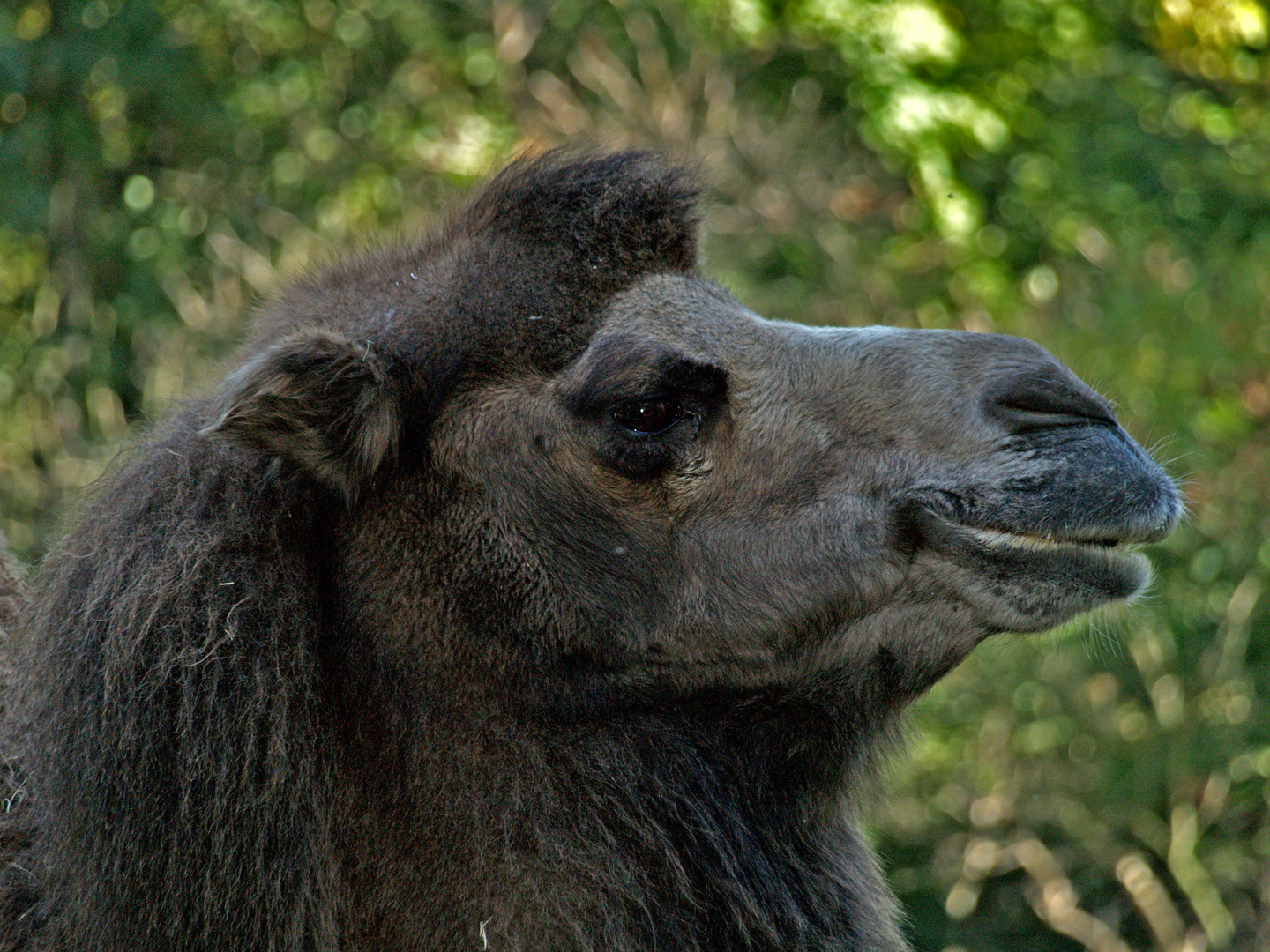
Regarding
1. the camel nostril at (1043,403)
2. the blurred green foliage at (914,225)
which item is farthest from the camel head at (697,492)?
the blurred green foliage at (914,225)

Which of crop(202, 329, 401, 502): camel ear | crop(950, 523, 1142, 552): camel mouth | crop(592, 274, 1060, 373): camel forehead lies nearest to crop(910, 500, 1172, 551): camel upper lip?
crop(950, 523, 1142, 552): camel mouth

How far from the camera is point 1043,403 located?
263 centimetres

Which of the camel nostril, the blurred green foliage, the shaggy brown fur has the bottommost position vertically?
the blurred green foliage

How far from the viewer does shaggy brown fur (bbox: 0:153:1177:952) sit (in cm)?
248

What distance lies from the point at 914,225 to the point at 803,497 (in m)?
6.98

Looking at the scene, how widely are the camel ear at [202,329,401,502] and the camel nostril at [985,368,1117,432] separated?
3.65 feet

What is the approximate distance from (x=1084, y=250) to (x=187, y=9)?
5046 millimetres

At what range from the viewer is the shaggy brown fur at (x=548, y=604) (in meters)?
2.48

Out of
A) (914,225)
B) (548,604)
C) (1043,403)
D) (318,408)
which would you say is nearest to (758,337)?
(1043,403)

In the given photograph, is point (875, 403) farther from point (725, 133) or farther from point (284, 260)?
point (725, 133)

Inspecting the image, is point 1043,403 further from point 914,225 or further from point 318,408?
point 914,225

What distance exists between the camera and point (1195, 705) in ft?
21.0

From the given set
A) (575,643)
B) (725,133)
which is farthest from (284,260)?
(575,643)

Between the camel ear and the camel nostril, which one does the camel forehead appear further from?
the camel ear
